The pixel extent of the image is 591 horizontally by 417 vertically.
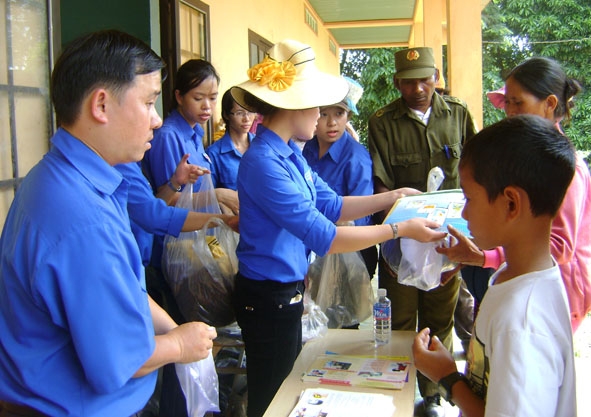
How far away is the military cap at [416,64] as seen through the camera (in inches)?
122

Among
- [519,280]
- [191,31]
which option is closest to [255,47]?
[191,31]

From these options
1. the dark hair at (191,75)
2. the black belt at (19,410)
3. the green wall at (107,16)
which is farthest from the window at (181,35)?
the black belt at (19,410)

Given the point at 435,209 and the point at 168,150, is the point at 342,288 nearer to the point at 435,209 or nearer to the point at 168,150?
the point at 435,209

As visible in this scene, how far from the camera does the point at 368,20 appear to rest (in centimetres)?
1240

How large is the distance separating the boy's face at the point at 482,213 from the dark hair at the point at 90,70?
2.58ft

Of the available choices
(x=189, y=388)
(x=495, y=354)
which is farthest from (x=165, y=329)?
(x=495, y=354)

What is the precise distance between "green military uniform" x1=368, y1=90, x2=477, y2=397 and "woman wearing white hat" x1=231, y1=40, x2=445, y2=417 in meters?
0.99

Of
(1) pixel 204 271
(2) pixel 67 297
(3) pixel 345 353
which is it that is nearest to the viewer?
(2) pixel 67 297

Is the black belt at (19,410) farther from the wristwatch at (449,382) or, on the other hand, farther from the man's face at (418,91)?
the man's face at (418,91)

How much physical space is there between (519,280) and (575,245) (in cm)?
67

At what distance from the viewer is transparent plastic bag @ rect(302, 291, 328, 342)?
2.62 meters

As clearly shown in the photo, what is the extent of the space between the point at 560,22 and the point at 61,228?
644 inches

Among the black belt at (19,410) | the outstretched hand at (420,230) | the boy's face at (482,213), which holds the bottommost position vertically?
the black belt at (19,410)

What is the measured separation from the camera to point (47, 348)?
1.20 metres
